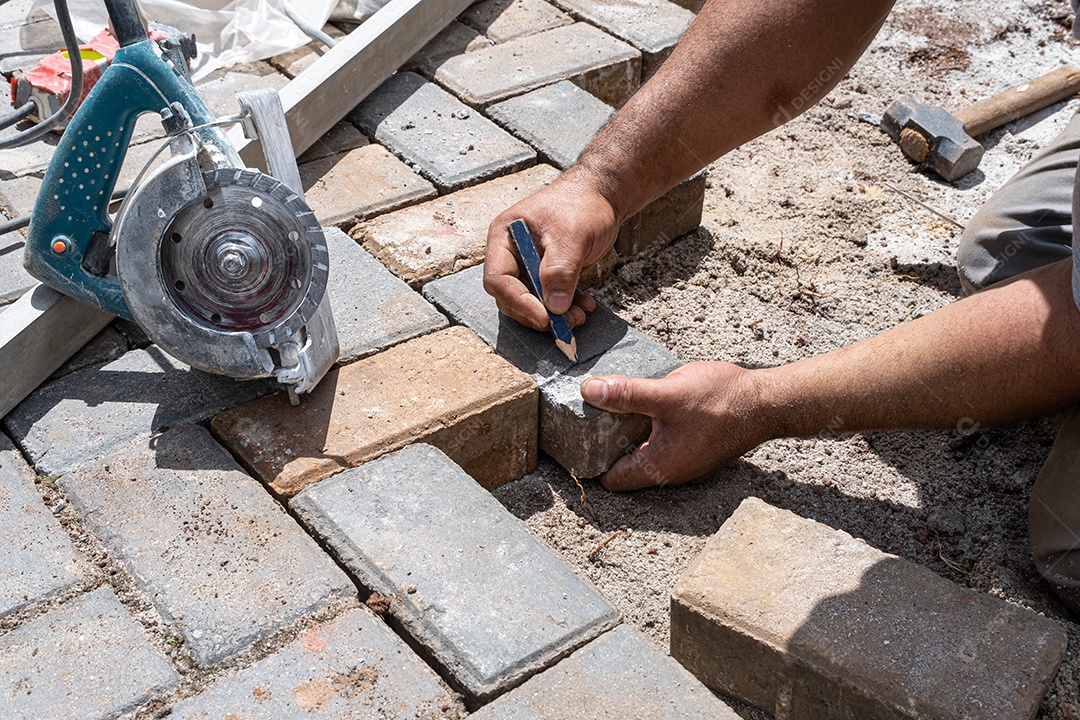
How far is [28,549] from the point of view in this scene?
2182 millimetres

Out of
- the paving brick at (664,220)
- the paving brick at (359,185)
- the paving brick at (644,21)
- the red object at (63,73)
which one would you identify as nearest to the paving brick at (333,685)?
the paving brick at (359,185)

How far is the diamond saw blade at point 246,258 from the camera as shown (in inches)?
87.1

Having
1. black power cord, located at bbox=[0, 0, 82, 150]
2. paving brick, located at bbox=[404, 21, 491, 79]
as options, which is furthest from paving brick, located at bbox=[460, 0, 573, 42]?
black power cord, located at bbox=[0, 0, 82, 150]

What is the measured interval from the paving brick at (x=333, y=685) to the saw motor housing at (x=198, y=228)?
643mm

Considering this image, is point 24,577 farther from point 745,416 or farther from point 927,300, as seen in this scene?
point 927,300

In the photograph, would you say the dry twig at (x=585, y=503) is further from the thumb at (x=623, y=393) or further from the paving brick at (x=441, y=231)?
the paving brick at (x=441, y=231)

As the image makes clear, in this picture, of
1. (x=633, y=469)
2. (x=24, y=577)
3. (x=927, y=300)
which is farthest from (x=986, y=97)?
(x=24, y=577)

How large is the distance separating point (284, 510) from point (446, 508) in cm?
36

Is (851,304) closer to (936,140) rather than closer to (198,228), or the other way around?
(936,140)

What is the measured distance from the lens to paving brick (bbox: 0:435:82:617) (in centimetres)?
210

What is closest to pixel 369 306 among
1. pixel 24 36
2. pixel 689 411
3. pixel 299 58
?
pixel 689 411

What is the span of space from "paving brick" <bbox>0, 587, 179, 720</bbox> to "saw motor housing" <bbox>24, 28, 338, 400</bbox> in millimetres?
584

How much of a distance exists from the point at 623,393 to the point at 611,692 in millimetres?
808

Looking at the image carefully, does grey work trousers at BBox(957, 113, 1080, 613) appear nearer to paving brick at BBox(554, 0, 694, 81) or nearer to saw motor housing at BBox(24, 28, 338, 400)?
paving brick at BBox(554, 0, 694, 81)
